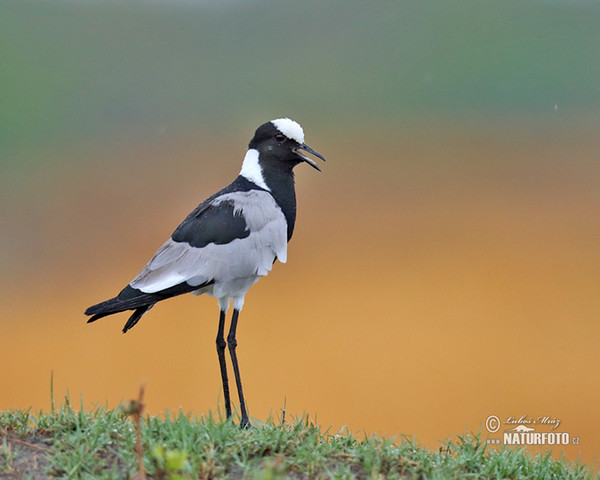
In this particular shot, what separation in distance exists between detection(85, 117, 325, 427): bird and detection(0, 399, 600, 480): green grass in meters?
0.54

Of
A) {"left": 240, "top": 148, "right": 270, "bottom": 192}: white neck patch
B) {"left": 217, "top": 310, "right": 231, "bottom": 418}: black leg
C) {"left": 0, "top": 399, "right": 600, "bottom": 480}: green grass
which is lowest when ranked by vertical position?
{"left": 0, "top": 399, "right": 600, "bottom": 480}: green grass

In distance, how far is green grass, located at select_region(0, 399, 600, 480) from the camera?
303 centimetres

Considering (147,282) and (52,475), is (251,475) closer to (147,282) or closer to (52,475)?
(52,475)

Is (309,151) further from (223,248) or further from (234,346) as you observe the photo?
(234,346)

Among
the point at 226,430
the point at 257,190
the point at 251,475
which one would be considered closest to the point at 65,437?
the point at 226,430

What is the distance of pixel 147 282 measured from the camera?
379cm

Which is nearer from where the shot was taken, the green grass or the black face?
the green grass

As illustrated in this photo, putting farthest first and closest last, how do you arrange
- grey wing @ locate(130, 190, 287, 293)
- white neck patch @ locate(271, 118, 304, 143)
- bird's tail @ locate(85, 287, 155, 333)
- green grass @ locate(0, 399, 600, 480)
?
white neck patch @ locate(271, 118, 304, 143)
grey wing @ locate(130, 190, 287, 293)
bird's tail @ locate(85, 287, 155, 333)
green grass @ locate(0, 399, 600, 480)

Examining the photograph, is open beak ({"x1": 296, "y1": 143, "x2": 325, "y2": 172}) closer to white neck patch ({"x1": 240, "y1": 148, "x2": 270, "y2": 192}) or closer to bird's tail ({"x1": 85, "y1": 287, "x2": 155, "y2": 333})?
white neck patch ({"x1": 240, "y1": 148, "x2": 270, "y2": 192})

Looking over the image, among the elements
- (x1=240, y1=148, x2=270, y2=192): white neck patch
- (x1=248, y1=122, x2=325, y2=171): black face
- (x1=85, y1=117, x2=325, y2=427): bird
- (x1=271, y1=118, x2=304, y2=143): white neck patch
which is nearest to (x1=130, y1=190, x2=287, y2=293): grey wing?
(x1=85, y1=117, x2=325, y2=427): bird

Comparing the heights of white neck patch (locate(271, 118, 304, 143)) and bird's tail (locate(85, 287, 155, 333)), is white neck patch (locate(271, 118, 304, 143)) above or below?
above

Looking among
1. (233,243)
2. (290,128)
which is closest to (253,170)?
(290,128)

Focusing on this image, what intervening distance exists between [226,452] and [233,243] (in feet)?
3.81

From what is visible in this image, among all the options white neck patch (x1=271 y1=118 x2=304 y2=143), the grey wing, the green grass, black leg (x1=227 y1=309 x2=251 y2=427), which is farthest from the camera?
white neck patch (x1=271 y1=118 x2=304 y2=143)
